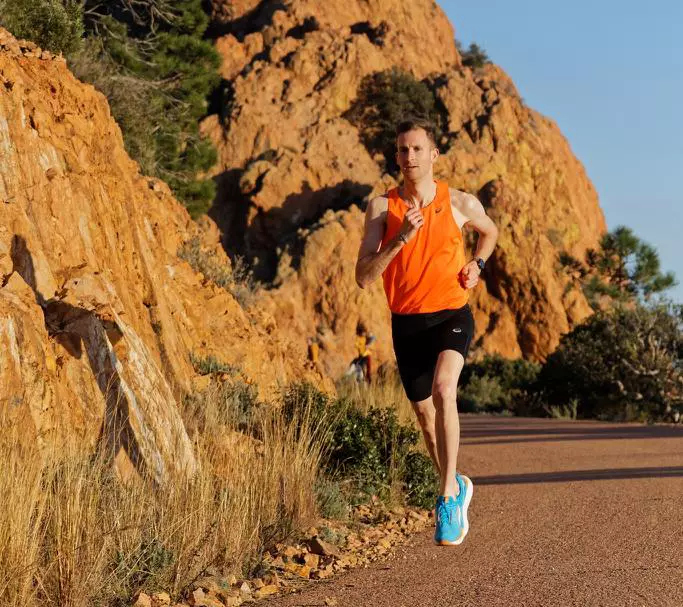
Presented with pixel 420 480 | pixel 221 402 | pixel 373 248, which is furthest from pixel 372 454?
pixel 373 248

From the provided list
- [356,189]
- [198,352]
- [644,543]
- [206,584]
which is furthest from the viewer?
[356,189]

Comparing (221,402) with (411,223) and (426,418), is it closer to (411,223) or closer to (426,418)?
(426,418)

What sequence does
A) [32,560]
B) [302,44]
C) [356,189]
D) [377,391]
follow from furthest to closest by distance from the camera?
[302,44] < [356,189] < [377,391] < [32,560]

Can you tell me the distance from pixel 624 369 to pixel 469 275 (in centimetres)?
1629

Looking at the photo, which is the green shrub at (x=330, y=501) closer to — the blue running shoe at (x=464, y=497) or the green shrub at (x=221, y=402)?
the green shrub at (x=221, y=402)

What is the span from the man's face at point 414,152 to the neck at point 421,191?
0.14 feet

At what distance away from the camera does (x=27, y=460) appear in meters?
5.06

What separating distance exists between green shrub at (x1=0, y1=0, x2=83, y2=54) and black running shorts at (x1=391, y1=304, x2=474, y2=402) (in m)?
9.13

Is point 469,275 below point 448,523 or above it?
above

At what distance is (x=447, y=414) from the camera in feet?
19.4

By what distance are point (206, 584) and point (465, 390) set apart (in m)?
21.1

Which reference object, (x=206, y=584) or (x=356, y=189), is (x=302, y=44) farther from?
(x=206, y=584)

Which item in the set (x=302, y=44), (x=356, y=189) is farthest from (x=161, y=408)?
(x=302, y=44)

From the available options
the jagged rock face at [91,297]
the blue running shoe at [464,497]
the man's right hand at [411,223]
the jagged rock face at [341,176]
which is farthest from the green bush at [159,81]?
the blue running shoe at [464,497]
